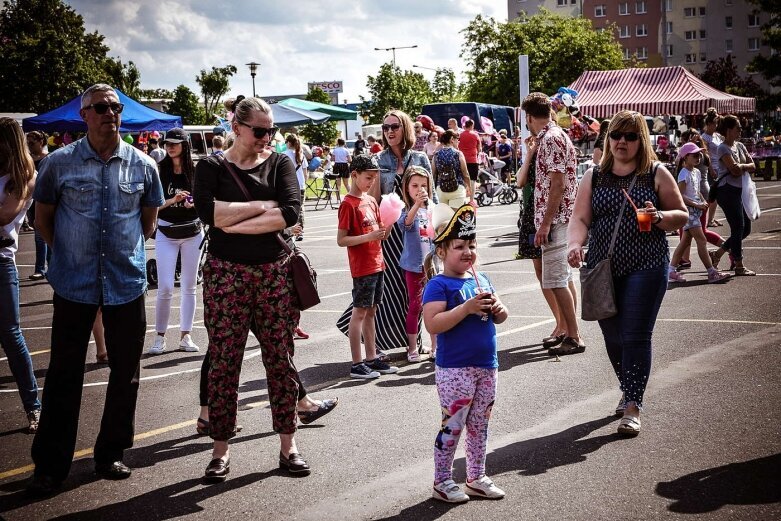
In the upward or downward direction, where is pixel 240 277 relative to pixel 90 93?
downward

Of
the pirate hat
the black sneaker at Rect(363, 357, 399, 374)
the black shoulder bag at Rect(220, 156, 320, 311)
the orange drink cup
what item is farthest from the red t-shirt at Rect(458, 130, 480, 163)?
the pirate hat

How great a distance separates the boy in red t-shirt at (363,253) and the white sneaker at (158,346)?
87.9 inches

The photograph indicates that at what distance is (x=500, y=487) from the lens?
4.75 metres

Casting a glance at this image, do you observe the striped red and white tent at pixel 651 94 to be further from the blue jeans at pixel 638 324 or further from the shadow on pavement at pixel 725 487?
the shadow on pavement at pixel 725 487

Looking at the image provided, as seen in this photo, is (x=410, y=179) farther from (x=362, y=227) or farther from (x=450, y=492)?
(x=450, y=492)

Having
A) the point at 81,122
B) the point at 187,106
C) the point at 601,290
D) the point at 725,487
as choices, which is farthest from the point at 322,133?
the point at 725,487

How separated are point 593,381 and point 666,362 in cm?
86

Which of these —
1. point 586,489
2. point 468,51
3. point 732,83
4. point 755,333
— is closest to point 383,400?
point 586,489

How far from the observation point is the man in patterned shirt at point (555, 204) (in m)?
7.74

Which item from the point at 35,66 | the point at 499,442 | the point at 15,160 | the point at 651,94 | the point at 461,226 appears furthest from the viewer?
the point at 35,66

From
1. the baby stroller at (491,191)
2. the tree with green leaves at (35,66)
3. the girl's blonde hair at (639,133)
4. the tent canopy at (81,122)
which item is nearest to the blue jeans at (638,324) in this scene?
the girl's blonde hair at (639,133)

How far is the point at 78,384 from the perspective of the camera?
204 inches

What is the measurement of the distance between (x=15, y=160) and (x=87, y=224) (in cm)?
111

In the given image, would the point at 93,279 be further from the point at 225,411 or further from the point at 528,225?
the point at 528,225
